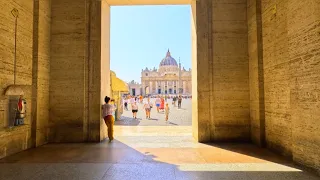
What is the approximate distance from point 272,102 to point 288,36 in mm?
1982

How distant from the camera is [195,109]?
324 inches

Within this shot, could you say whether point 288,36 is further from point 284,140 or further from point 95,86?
point 95,86

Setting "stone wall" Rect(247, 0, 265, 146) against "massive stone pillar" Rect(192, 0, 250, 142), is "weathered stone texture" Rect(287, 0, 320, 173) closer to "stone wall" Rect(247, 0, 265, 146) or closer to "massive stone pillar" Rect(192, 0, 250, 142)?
"stone wall" Rect(247, 0, 265, 146)

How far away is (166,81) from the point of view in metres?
108

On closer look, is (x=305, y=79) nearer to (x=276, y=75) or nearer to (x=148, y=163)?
(x=276, y=75)

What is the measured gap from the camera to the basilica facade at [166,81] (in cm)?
10312

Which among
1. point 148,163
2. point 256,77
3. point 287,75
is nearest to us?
point 148,163

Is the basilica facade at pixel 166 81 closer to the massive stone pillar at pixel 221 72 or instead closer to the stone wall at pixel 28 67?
the massive stone pillar at pixel 221 72

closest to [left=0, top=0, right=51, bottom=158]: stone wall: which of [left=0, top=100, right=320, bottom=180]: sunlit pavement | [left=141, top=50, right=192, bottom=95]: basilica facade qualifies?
[left=0, top=100, right=320, bottom=180]: sunlit pavement

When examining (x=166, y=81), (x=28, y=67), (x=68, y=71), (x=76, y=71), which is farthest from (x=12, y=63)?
(x=166, y=81)

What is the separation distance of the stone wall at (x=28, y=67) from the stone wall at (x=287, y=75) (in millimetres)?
6726

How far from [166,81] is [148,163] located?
103 m

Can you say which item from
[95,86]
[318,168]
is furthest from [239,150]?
[95,86]

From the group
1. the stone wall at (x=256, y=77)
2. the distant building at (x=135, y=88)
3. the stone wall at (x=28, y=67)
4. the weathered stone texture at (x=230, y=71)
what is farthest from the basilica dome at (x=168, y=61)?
the stone wall at (x=28, y=67)
